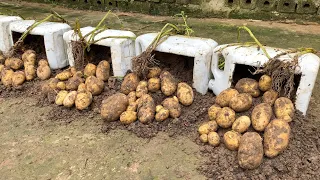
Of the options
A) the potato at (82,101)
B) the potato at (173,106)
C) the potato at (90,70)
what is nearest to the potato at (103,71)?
the potato at (90,70)

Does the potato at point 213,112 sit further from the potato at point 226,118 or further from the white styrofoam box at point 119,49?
the white styrofoam box at point 119,49

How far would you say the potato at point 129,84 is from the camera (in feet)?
8.12

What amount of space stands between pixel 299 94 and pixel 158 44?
109cm

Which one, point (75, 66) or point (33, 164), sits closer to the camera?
point (33, 164)

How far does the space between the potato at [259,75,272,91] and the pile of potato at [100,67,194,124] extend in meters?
0.51

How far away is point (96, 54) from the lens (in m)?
2.97

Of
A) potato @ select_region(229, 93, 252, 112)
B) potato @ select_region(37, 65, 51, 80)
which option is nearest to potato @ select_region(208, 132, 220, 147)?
potato @ select_region(229, 93, 252, 112)

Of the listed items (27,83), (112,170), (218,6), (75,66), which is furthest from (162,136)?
(218,6)

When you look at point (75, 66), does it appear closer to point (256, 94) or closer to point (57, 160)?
point (57, 160)

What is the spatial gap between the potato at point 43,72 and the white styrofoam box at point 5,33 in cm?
54

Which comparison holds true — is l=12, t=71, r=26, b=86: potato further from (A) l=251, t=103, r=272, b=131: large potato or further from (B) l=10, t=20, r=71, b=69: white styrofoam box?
(A) l=251, t=103, r=272, b=131: large potato

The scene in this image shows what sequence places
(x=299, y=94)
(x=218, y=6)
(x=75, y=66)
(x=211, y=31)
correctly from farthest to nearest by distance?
(x=218, y=6) < (x=211, y=31) < (x=75, y=66) < (x=299, y=94)

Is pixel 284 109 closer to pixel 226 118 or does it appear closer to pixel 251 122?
pixel 251 122

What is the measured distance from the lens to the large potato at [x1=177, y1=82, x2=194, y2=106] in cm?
232
